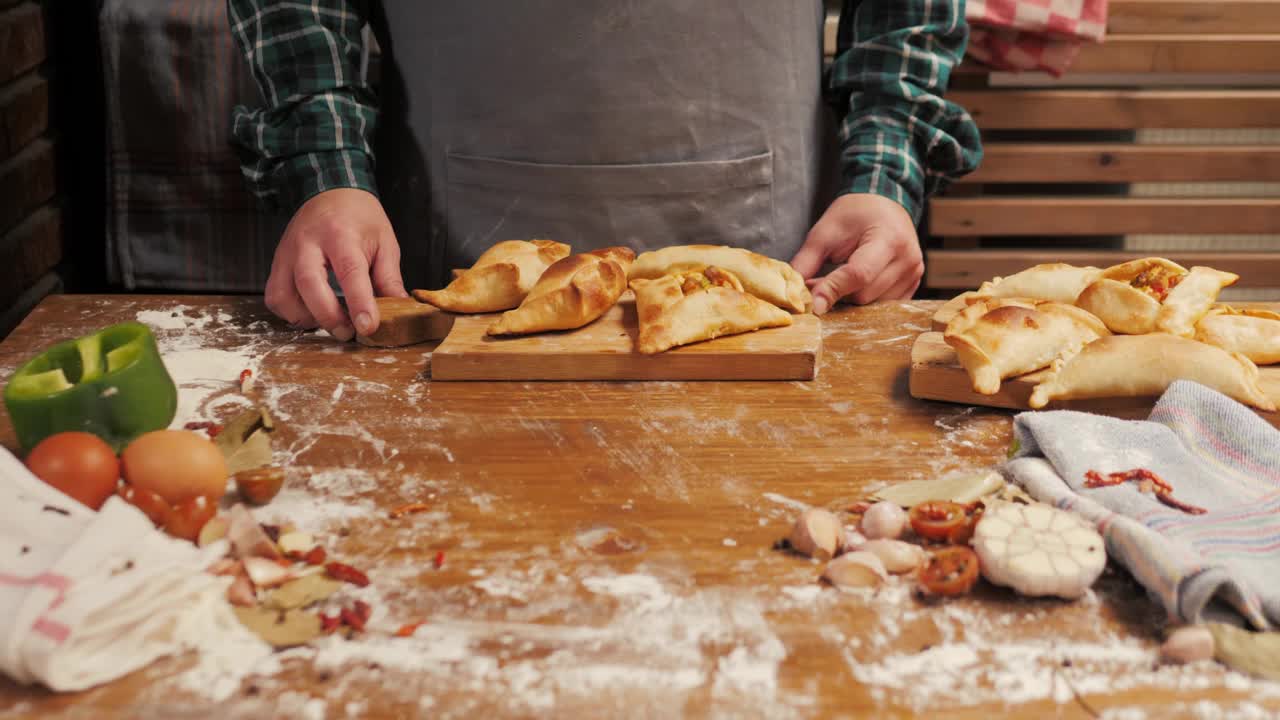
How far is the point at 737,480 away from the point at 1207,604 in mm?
433

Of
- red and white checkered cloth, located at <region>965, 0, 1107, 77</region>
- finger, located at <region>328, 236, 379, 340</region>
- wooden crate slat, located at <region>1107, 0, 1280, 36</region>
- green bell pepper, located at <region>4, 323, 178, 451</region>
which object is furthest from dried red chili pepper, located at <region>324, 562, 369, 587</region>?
wooden crate slat, located at <region>1107, 0, 1280, 36</region>

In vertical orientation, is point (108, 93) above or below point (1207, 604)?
above

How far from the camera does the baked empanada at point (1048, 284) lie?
146cm

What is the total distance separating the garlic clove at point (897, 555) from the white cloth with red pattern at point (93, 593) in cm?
53

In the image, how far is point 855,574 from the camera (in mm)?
915

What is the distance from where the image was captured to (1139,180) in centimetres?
278

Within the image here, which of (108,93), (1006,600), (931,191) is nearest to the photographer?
(1006,600)

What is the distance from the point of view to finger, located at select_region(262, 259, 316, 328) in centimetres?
154

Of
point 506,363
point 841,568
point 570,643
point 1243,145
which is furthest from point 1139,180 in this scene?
point 570,643

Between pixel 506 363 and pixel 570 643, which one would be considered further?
pixel 506 363

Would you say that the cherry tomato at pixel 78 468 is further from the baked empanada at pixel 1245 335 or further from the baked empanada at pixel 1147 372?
the baked empanada at pixel 1245 335

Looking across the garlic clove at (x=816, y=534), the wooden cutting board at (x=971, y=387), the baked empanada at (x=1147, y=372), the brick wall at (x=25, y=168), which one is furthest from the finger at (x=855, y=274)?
the brick wall at (x=25, y=168)

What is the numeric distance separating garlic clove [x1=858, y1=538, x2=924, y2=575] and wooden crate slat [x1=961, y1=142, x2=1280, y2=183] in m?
2.01

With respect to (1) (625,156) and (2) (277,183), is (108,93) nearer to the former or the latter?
(2) (277,183)
